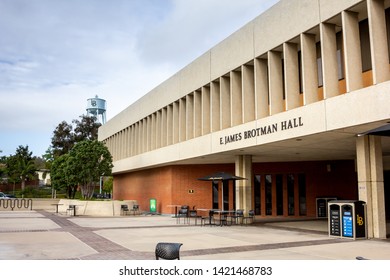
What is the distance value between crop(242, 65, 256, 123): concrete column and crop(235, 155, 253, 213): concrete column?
396 centimetres

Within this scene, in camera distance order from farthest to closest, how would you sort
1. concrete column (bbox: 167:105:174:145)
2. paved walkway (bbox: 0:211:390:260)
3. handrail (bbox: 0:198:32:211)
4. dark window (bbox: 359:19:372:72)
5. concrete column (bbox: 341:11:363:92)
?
handrail (bbox: 0:198:32:211) → concrete column (bbox: 167:105:174:145) → dark window (bbox: 359:19:372:72) → concrete column (bbox: 341:11:363:92) → paved walkway (bbox: 0:211:390:260)

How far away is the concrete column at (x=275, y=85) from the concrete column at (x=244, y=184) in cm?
589

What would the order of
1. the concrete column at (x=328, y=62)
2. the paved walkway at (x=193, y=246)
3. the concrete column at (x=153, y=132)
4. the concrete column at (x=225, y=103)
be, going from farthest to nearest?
the concrete column at (x=153, y=132), the concrete column at (x=225, y=103), the concrete column at (x=328, y=62), the paved walkway at (x=193, y=246)

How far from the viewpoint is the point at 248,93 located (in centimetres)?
2109

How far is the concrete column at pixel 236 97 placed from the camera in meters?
22.2

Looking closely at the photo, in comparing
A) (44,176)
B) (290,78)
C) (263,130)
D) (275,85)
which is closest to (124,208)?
(263,130)

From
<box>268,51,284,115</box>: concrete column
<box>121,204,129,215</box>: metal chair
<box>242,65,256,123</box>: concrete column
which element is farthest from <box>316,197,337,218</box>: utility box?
<box>121,204,129,215</box>: metal chair

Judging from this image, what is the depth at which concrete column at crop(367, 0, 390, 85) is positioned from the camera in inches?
548

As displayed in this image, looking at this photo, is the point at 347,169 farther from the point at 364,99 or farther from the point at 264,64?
the point at 364,99

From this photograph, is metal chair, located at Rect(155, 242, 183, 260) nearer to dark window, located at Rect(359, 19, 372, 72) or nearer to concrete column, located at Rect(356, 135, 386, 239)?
concrete column, located at Rect(356, 135, 386, 239)

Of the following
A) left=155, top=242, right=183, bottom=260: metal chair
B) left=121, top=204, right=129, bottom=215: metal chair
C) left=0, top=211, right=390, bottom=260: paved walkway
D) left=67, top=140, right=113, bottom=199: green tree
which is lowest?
left=0, top=211, right=390, bottom=260: paved walkway

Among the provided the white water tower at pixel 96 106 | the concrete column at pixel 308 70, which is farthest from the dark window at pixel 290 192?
the white water tower at pixel 96 106

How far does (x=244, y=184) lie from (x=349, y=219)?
8.83 metres

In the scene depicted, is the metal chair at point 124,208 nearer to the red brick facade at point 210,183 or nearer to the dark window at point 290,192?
the red brick facade at point 210,183
